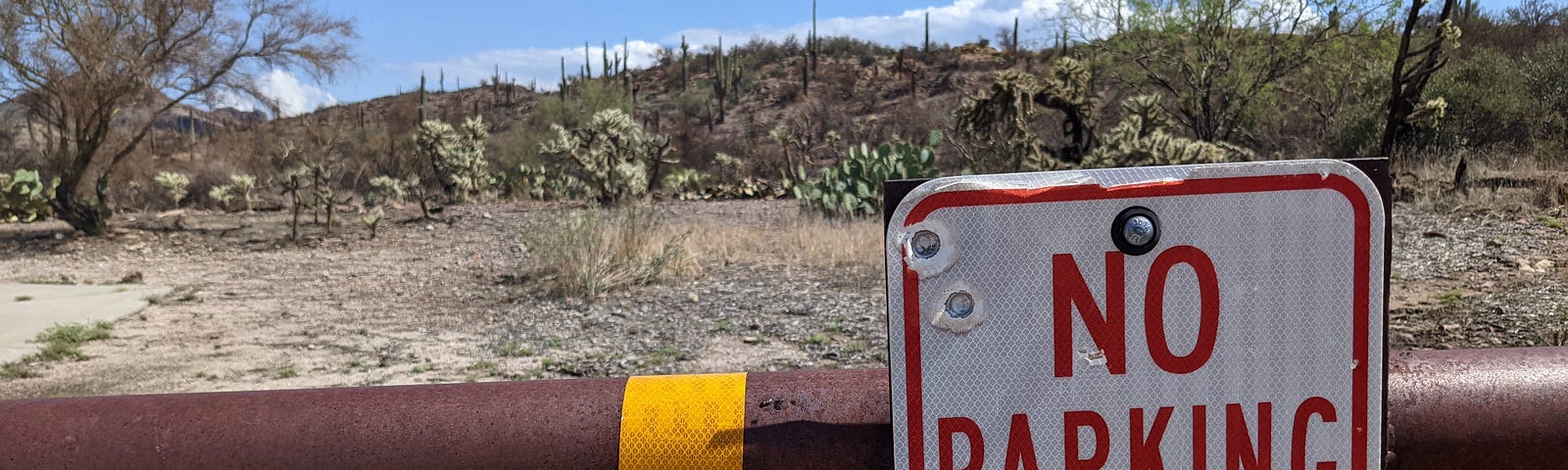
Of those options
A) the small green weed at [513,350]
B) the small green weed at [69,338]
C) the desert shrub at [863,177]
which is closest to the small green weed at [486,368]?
the small green weed at [513,350]

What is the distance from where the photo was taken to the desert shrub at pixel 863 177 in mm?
13308

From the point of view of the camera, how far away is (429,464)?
158 cm

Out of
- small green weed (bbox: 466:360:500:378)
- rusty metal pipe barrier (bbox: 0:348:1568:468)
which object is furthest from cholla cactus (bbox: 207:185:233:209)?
rusty metal pipe barrier (bbox: 0:348:1568:468)

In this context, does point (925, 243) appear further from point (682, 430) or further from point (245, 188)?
point (245, 188)

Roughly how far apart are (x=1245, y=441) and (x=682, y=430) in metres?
0.76

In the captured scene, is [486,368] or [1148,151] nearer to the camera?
[486,368]

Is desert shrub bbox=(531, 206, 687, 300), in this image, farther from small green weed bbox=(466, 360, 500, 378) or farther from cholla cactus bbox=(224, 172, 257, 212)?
cholla cactus bbox=(224, 172, 257, 212)

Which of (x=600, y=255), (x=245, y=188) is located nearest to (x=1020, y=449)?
(x=600, y=255)

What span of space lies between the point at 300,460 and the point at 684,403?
1.81ft

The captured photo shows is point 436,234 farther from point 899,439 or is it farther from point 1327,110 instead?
point 1327,110

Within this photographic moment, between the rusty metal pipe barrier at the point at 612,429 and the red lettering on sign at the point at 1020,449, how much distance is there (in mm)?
214

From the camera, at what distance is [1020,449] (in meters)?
1.39

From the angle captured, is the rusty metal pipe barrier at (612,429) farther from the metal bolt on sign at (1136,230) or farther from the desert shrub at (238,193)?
→ the desert shrub at (238,193)

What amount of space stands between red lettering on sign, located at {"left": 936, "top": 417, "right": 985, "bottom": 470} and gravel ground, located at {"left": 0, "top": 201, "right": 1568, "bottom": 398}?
3959 millimetres
